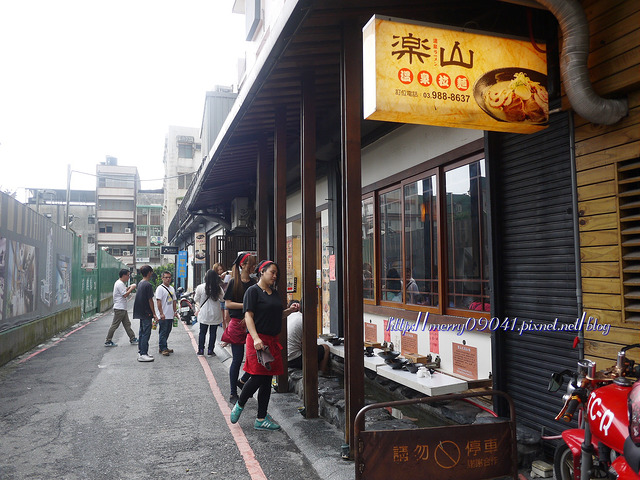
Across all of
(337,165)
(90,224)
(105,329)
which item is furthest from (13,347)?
(90,224)

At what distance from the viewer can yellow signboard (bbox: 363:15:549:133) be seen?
13.0 feet

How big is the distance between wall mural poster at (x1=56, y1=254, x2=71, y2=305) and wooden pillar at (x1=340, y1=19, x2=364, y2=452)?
13.0m

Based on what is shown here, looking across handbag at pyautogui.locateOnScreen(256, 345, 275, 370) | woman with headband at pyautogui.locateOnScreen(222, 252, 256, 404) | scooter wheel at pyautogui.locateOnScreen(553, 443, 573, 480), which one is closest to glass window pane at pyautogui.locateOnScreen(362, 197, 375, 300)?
woman with headband at pyautogui.locateOnScreen(222, 252, 256, 404)

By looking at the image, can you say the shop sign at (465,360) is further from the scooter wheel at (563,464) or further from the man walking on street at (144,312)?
the man walking on street at (144,312)

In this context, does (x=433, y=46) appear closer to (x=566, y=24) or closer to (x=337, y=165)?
(x=566, y=24)

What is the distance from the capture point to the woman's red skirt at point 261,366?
5.56 m

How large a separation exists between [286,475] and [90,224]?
70562mm

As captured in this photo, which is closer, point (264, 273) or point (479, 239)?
point (264, 273)

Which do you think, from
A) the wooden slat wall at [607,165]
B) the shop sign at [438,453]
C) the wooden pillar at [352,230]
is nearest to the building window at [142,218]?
the wooden pillar at [352,230]

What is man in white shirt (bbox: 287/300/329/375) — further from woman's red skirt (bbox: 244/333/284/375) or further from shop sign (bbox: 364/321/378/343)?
woman's red skirt (bbox: 244/333/284/375)

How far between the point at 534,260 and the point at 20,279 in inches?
402

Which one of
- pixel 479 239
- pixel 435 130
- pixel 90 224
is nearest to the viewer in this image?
pixel 479 239

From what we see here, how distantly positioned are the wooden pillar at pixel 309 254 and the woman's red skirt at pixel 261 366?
0.46m

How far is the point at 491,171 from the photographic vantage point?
530cm
